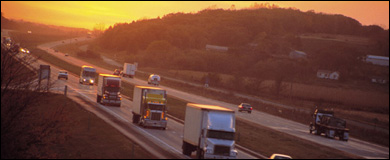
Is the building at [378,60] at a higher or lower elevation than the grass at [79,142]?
higher

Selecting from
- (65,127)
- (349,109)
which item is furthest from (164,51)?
(65,127)

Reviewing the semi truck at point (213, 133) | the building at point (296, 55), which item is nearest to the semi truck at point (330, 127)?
the semi truck at point (213, 133)

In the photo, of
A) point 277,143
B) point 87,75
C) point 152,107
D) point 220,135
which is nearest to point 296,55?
point 87,75

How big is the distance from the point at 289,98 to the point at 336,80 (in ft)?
71.2

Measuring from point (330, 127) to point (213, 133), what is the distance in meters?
29.5

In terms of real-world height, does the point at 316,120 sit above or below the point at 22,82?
below

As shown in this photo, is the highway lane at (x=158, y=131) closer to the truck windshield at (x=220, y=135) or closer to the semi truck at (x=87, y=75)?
the truck windshield at (x=220, y=135)

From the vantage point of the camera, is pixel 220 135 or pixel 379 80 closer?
pixel 220 135

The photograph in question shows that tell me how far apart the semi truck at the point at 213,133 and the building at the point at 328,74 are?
9912 cm

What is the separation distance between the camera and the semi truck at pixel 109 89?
57.9 metres

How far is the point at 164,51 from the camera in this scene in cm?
19588

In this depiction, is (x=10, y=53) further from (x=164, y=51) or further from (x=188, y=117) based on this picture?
(x=164, y=51)

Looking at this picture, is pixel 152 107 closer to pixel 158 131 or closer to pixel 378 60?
pixel 158 131

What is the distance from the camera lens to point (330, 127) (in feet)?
173
